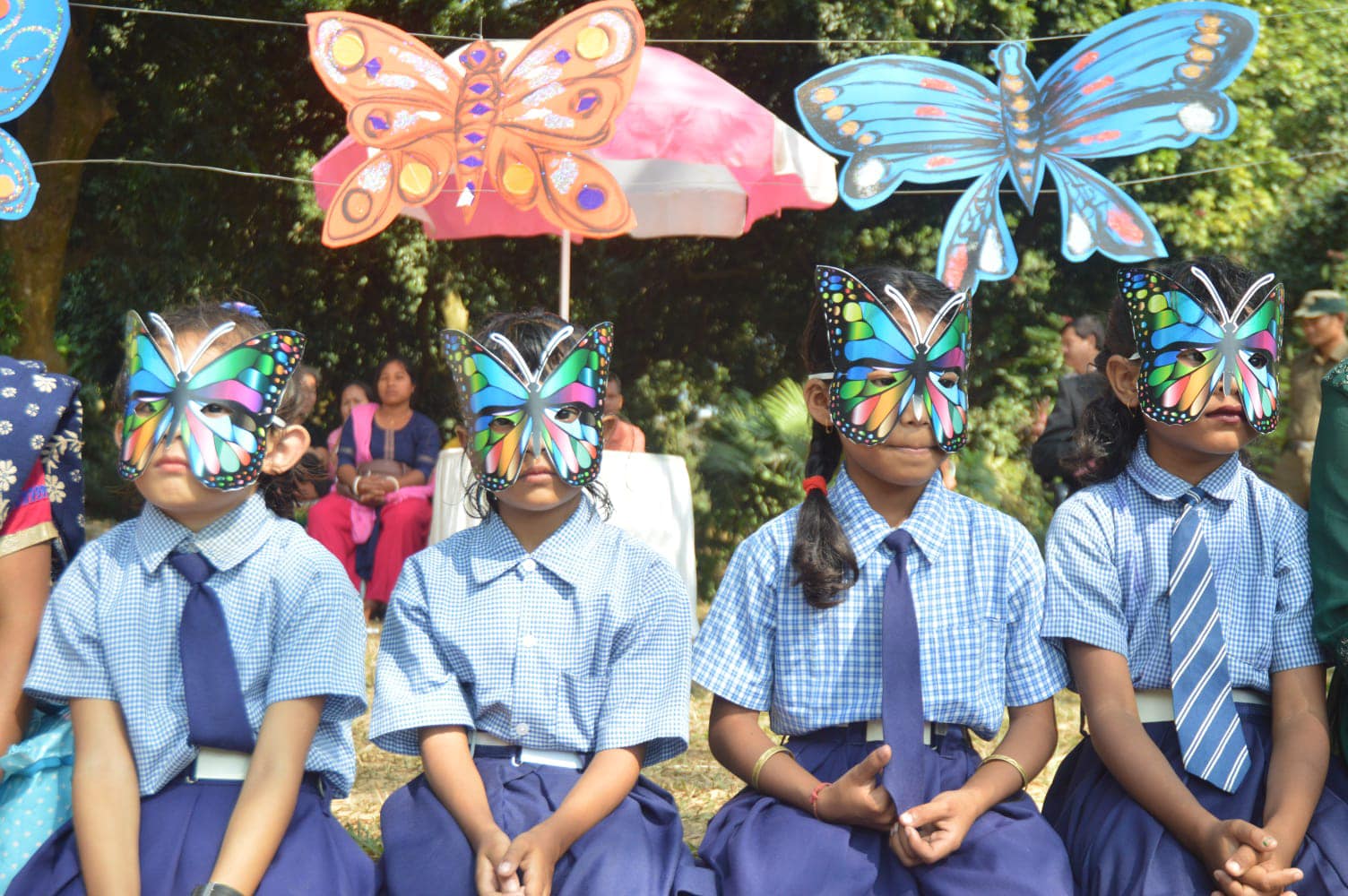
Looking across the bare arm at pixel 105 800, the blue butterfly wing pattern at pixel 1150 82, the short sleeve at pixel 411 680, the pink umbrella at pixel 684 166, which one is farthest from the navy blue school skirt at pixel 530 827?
the pink umbrella at pixel 684 166

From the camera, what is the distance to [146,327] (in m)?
2.61

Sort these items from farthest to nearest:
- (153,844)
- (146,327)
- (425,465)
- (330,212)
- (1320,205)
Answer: (1320,205), (425,465), (330,212), (146,327), (153,844)

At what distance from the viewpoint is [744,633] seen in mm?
2754

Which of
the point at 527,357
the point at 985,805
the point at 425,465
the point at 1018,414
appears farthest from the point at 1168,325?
the point at 1018,414

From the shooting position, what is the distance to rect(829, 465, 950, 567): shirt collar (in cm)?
272

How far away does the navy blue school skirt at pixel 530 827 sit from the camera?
8.00ft

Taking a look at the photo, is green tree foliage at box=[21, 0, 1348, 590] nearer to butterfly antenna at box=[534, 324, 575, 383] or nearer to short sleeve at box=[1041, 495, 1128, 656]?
short sleeve at box=[1041, 495, 1128, 656]

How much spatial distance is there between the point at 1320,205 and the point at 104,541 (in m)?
10.9

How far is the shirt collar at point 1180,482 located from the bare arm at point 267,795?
1661mm

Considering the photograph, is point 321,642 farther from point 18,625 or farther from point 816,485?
point 816,485

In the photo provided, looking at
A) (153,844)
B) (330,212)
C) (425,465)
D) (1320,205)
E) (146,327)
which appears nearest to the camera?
(153,844)

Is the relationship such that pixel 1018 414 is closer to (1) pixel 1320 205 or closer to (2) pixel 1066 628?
(1) pixel 1320 205

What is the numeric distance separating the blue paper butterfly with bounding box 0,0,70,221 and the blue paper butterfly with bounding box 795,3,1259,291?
2180 millimetres

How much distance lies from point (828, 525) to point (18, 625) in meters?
1.56
